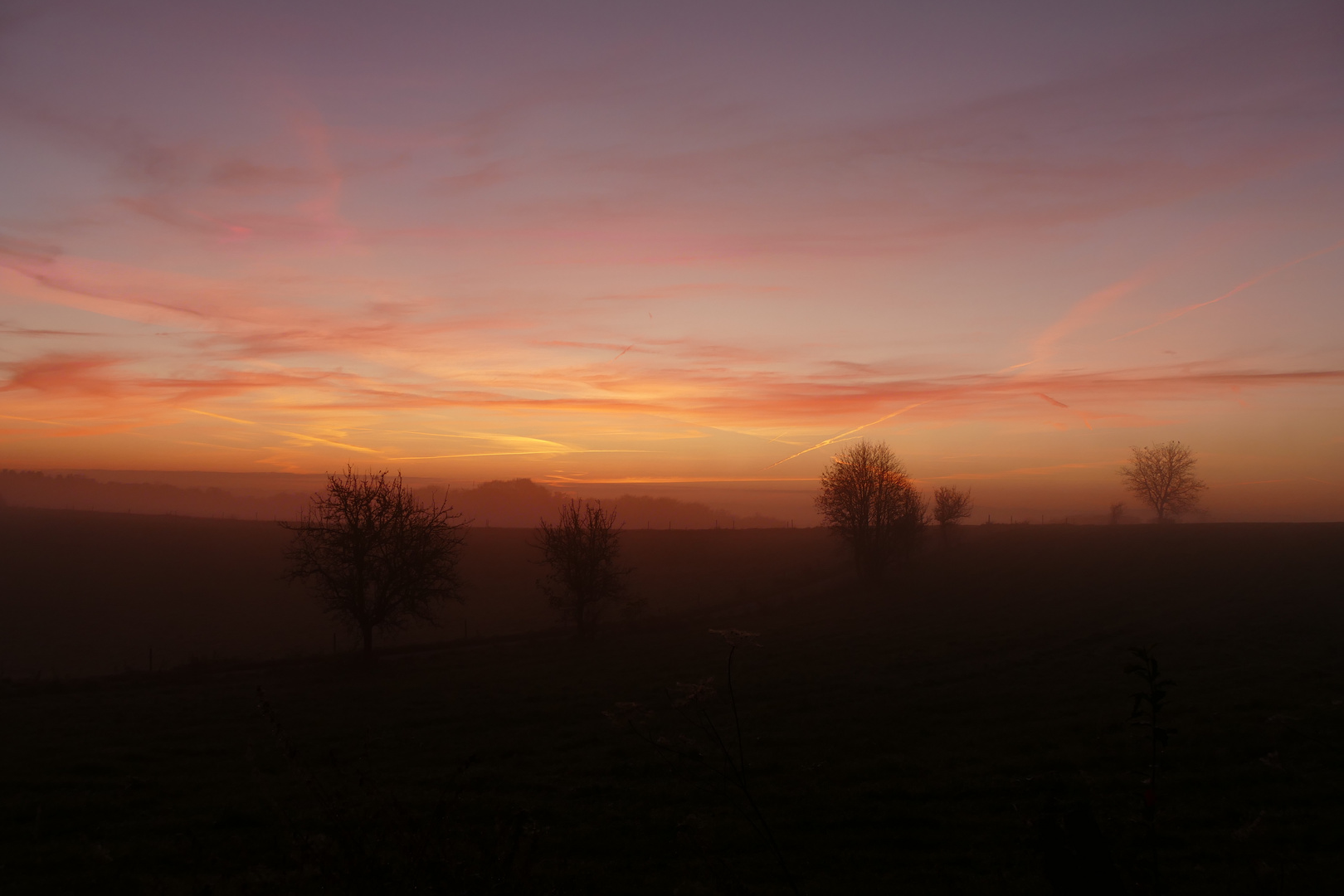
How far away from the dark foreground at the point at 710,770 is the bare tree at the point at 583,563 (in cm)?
654

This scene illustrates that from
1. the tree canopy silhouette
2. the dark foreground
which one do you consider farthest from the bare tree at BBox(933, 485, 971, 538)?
the dark foreground

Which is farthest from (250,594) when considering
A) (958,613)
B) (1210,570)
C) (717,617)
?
(1210,570)

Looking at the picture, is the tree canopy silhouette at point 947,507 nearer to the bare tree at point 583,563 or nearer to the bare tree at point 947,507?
the bare tree at point 947,507

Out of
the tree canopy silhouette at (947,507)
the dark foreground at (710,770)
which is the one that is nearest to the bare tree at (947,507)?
the tree canopy silhouette at (947,507)

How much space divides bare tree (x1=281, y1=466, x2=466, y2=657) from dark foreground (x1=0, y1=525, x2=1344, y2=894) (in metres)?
3.58

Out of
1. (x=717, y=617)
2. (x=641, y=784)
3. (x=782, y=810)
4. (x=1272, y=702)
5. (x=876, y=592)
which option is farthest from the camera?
(x=876, y=592)

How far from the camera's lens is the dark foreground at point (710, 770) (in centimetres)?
970

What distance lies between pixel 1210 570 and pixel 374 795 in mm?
68857

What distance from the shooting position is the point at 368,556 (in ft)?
132

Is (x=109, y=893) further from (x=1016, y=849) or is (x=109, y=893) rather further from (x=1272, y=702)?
(x=1272, y=702)

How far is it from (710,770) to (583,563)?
1554 inches

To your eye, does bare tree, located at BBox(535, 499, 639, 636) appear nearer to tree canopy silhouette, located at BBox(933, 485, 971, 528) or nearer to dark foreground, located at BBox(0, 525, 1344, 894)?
dark foreground, located at BBox(0, 525, 1344, 894)

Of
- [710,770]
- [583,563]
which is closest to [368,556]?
[583,563]

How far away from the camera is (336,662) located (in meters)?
40.0
